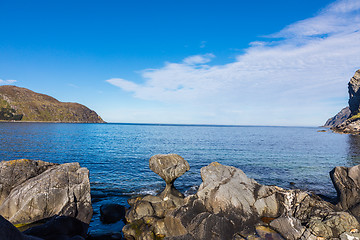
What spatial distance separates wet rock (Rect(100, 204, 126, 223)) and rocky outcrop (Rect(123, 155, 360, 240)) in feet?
3.73

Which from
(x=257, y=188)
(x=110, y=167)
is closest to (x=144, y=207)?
(x=257, y=188)

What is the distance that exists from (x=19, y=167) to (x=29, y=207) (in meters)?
4.67

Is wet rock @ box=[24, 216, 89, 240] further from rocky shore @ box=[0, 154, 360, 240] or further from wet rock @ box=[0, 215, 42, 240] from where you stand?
wet rock @ box=[0, 215, 42, 240]

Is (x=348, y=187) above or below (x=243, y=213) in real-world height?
above

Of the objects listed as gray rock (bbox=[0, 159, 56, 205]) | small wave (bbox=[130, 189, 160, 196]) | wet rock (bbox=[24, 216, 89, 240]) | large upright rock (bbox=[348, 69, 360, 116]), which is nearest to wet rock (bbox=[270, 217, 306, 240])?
wet rock (bbox=[24, 216, 89, 240])

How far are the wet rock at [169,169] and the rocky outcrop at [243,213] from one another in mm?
1392

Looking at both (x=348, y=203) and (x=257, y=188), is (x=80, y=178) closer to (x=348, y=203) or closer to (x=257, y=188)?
(x=257, y=188)

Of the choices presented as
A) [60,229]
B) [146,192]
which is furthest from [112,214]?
[146,192]

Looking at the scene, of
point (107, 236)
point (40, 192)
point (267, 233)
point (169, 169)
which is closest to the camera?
point (267, 233)

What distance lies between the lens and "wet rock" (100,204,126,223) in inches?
687

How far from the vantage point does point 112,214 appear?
58.5 feet

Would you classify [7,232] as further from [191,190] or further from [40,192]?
[191,190]

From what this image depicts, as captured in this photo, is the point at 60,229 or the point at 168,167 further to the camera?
the point at 168,167

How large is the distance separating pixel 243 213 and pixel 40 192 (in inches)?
609
